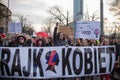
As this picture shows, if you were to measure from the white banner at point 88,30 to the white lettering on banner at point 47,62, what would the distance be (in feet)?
7.14

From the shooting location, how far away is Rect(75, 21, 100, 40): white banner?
13.8 m

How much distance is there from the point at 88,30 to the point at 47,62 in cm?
332

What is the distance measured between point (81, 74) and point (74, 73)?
24 centimetres

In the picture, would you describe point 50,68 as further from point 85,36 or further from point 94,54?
point 85,36

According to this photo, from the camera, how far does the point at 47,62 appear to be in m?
11.1

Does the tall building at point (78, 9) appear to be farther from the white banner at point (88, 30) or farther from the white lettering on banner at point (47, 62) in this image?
the white lettering on banner at point (47, 62)

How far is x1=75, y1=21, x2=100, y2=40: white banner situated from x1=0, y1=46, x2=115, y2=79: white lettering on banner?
7.14 ft

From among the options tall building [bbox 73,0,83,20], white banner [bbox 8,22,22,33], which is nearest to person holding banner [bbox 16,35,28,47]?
white banner [bbox 8,22,22,33]

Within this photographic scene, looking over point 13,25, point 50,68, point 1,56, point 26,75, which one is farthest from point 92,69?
point 13,25

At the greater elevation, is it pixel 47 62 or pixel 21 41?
pixel 21 41

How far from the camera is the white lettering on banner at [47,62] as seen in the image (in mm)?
10953

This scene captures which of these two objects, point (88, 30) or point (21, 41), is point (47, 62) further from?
point (88, 30)

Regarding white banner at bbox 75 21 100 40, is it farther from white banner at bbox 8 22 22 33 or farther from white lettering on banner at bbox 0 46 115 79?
white banner at bbox 8 22 22 33

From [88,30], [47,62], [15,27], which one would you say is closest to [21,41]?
[47,62]
